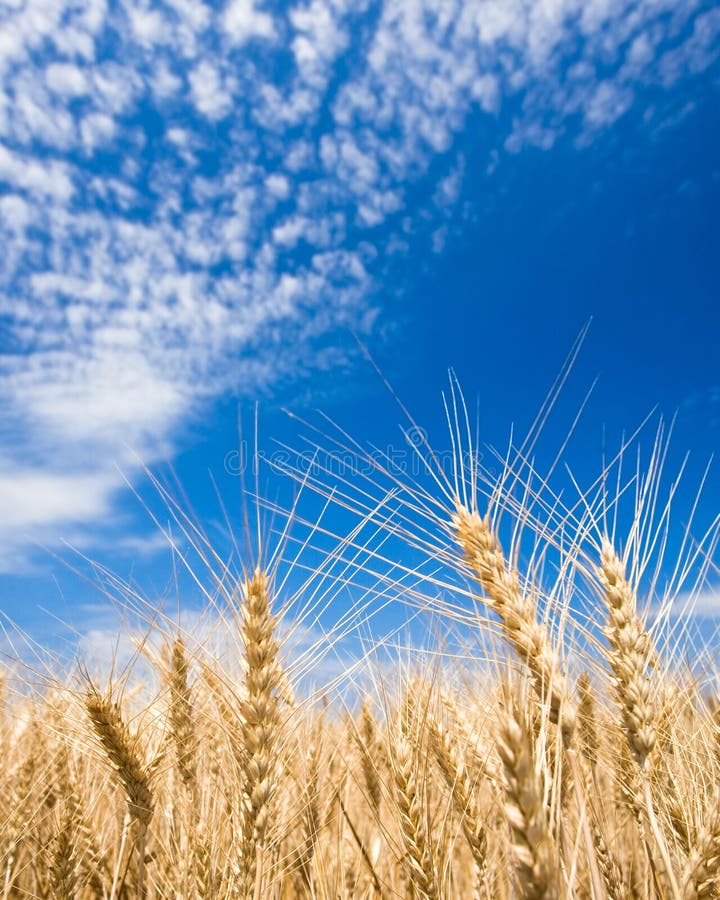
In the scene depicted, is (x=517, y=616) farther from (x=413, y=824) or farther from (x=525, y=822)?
(x=413, y=824)

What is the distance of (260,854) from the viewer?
2.17 metres

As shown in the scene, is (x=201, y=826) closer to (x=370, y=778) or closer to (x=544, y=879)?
(x=370, y=778)

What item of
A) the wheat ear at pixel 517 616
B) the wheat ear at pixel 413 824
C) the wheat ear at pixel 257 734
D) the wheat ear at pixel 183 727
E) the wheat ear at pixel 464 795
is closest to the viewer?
the wheat ear at pixel 517 616

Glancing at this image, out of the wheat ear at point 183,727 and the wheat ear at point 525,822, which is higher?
the wheat ear at point 183,727

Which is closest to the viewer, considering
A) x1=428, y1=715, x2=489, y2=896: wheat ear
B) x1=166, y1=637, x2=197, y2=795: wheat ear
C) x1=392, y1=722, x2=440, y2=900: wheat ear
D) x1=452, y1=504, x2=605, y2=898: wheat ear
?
x1=452, y1=504, x2=605, y2=898: wheat ear

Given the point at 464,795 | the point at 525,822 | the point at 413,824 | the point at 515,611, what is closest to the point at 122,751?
the point at 413,824

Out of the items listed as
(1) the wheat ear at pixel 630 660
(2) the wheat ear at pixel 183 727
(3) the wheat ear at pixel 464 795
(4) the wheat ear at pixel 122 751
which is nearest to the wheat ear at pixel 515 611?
(1) the wheat ear at pixel 630 660

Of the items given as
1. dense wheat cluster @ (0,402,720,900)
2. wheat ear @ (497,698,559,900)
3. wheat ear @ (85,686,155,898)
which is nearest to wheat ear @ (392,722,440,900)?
dense wheat cluster @ (0,402,720,900)

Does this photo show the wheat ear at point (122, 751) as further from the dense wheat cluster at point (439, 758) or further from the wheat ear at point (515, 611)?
the wheat ear at point (515, 611)

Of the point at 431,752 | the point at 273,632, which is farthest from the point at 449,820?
the point at 273,632

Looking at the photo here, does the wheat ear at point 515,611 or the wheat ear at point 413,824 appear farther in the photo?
the wheat ear at point 413,824

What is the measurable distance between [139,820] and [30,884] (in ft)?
6.97

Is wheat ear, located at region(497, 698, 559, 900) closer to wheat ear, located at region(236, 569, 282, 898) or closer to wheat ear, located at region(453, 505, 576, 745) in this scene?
wheat ear, located at region(453, 505, 576, 745)

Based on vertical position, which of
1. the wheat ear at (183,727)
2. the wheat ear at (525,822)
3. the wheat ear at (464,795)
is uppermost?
the wheat ear at (183,727)
